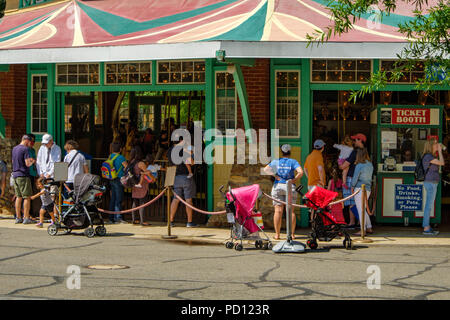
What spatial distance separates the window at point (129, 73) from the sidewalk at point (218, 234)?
3.40 meters

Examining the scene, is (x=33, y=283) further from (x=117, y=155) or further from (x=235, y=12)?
(x=235, y=12)

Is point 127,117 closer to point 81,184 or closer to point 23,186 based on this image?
point 23,186

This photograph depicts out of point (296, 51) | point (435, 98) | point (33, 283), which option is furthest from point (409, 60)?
point (33, 283)

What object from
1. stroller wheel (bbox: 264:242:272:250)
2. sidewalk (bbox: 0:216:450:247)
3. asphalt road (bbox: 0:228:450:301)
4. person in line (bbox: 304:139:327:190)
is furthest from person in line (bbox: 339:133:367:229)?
stroller wheel (bbox: 264:242:272:250)

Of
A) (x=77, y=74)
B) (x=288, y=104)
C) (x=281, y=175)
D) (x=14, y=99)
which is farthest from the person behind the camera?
(x=14, y=99)

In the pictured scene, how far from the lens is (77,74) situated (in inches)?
735

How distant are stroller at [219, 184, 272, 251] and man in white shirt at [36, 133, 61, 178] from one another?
15.7 feet

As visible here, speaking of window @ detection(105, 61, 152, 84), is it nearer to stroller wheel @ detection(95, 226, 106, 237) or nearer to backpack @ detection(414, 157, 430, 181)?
stroller wheel @ detection(95, 226, 106, 237)

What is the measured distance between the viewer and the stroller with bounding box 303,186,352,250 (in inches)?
527

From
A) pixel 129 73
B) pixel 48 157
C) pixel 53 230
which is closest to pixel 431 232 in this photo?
pixel 53 230

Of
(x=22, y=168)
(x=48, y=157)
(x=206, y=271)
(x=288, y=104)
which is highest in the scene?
(x=288, y=104)

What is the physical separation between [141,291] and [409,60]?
6.68 m

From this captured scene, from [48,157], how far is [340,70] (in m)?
6.47

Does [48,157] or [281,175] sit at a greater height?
[48,157]
